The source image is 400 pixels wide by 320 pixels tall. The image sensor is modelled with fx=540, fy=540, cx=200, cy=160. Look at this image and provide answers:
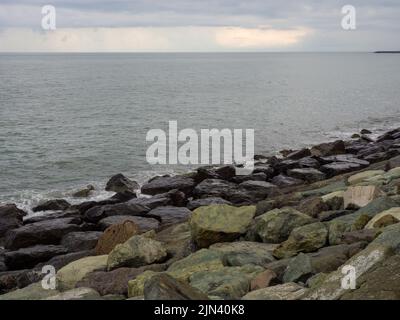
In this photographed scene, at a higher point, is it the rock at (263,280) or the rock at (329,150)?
the rock at (329,150)

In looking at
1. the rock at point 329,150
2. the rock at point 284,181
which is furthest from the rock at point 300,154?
the rock at point 284,181

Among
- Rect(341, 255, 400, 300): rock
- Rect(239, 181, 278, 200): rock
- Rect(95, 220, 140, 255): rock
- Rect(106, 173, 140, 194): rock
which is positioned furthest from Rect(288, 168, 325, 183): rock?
Rect(341, 255, 400, 300): rock

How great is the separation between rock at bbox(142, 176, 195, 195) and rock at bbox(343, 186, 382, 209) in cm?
1042

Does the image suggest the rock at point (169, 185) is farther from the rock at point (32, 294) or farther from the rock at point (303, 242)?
the rock at point (303, 242)

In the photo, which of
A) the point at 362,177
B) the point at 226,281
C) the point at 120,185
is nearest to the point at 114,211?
the point at 120,185

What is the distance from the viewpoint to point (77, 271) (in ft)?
35.0

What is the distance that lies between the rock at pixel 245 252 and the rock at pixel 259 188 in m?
9.70

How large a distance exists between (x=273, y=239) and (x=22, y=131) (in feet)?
118

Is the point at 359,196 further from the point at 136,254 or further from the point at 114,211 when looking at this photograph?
the point at 114,211

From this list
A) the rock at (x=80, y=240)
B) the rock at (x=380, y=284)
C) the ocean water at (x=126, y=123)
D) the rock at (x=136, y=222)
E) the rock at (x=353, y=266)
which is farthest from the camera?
the ocean water at (x=126, y=123)

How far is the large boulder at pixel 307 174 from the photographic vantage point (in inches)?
900

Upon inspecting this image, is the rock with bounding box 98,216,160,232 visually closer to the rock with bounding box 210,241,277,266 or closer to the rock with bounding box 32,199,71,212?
the rock with bounding box 32,199,71,212

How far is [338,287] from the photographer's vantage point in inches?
277

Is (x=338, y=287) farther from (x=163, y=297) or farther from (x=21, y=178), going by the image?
(x=21, y=178)
